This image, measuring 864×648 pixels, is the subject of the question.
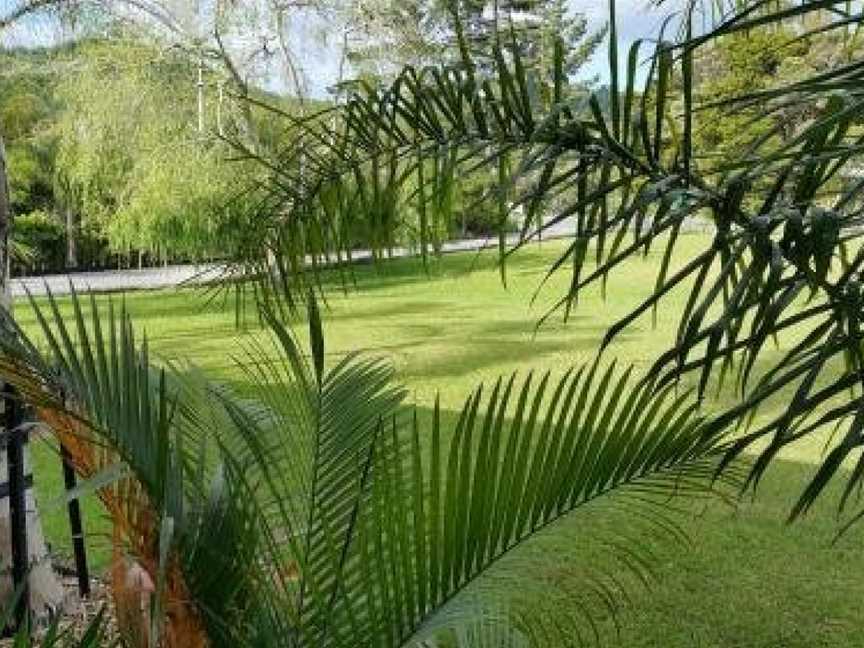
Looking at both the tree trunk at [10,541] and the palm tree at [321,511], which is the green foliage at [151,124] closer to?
the tree trunk at [10,541]

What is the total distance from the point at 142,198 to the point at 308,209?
46.4ft

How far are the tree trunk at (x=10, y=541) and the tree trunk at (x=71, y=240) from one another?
85.9 ft

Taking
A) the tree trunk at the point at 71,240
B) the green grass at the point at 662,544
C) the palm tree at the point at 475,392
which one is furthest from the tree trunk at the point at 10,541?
the tree trunk at the point at 71,240

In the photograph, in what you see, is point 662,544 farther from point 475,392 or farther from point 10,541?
point 475,392

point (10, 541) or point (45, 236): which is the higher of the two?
point (45, 236)

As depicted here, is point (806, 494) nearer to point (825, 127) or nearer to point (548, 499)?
point (825, 127)

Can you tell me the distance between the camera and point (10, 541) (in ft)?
12.0

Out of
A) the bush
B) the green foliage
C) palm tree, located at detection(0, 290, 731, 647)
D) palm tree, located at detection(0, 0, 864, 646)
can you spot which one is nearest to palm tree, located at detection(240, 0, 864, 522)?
palm tree, located at detection(0, 0, 864, 646)

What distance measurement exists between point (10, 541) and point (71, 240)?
2717cm

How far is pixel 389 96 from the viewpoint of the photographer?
6.28 ft

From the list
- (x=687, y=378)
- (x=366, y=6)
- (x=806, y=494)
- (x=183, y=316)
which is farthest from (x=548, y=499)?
(x=183, y=316)

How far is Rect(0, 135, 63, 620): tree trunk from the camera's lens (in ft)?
11.8

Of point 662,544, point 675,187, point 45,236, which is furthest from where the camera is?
point 45,236

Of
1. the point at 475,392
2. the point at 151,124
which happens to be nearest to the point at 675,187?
the point at 475,392
